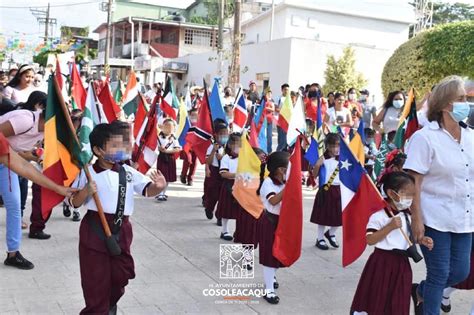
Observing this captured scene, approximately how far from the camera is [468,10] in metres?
54.6

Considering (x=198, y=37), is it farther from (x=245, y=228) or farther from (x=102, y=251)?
(x=102, y=251)

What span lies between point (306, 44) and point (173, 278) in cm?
1955

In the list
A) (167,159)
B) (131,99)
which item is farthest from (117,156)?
(131,99)

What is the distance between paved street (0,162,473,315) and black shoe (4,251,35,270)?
73 millimetres

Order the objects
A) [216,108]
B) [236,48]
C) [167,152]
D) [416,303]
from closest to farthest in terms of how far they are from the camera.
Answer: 1. [416,303]
2. [216,108]
3. [167,152]
4. [236,48]

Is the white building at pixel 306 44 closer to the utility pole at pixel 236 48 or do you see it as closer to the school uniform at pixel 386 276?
the utility pole at pixel 236 48

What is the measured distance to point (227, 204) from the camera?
6.83 meters

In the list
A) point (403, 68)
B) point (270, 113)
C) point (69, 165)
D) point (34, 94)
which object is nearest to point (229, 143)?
point (34, 94)

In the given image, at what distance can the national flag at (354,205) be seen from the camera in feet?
13.9

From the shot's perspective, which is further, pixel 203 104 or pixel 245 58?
pixel 245 58

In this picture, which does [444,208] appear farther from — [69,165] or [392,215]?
[69,165]

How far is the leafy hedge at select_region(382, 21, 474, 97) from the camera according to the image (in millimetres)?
17453

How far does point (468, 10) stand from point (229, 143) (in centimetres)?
5465

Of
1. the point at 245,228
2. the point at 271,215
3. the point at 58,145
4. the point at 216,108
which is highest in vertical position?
the point at 216,108
